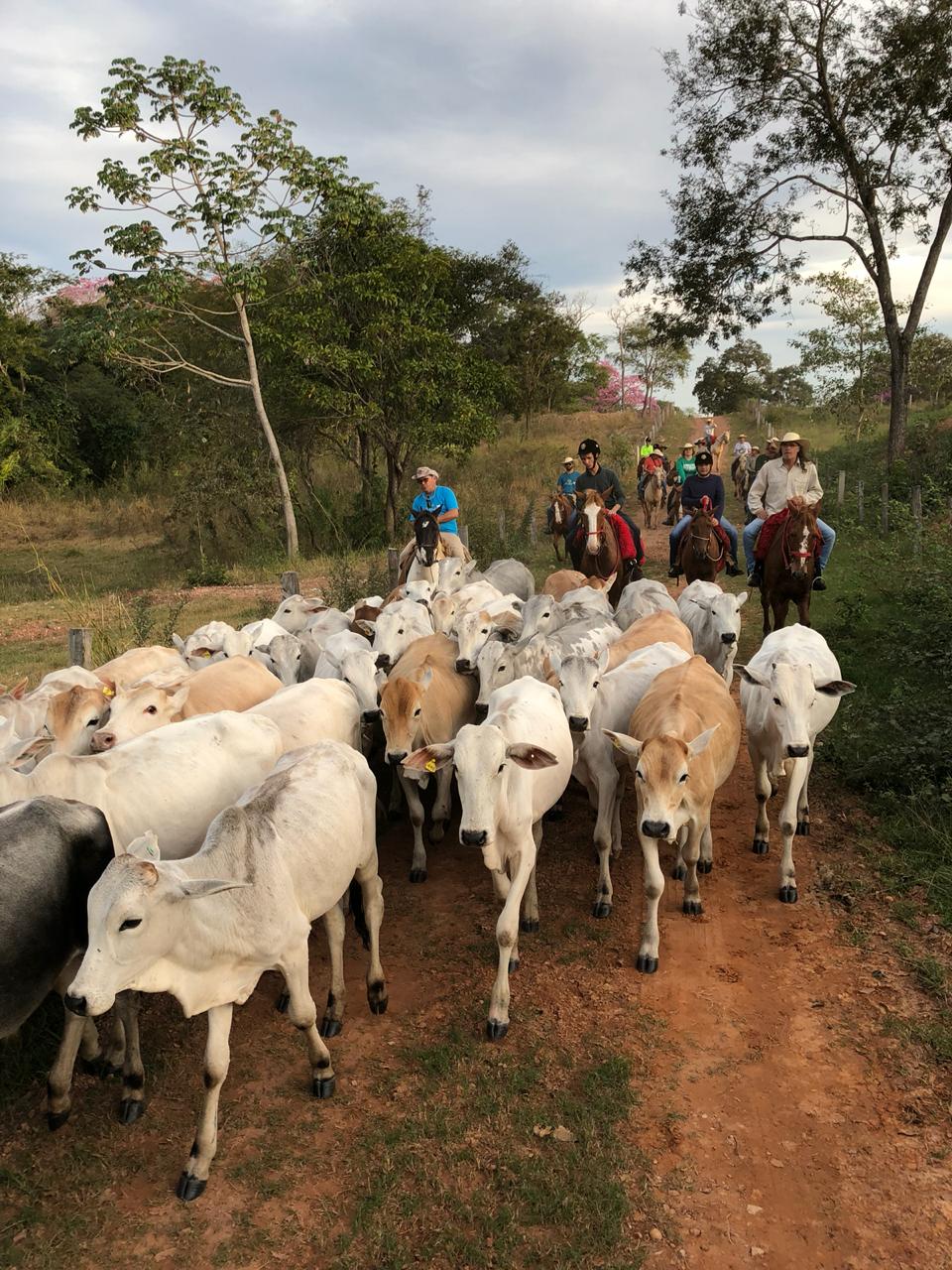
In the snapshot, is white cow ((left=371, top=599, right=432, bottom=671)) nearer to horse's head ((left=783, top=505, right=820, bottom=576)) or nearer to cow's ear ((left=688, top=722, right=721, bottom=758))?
cow's ear ((left=688, top=722, right=721, bottom=758))

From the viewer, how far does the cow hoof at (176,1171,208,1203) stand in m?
3.78

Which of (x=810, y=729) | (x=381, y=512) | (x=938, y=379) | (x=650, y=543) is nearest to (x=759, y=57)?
(x=650, y=543)

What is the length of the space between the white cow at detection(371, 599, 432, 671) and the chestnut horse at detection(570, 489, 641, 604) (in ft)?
12.0

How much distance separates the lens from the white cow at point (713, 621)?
8.51 meters

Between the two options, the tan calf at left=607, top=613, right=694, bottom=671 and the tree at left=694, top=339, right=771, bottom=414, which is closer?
the tan calf at left=607, top=613, right=694, bottom=671

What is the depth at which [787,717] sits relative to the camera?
5953mm

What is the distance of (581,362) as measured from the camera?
120 feet

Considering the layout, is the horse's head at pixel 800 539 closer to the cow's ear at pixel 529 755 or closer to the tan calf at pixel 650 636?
the tan calf at pixel 650 636

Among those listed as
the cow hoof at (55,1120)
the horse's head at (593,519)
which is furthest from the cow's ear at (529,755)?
the horse's head at (593,519)

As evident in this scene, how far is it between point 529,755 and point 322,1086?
187 cm

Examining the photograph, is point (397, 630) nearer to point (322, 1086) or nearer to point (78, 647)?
point (78, 647)

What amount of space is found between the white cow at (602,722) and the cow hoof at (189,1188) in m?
2.78

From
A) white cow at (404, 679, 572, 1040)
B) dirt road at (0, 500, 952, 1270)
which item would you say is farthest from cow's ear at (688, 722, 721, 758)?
dirt road at (0, 500, 952, 1270)

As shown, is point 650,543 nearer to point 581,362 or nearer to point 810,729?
point 810,729
